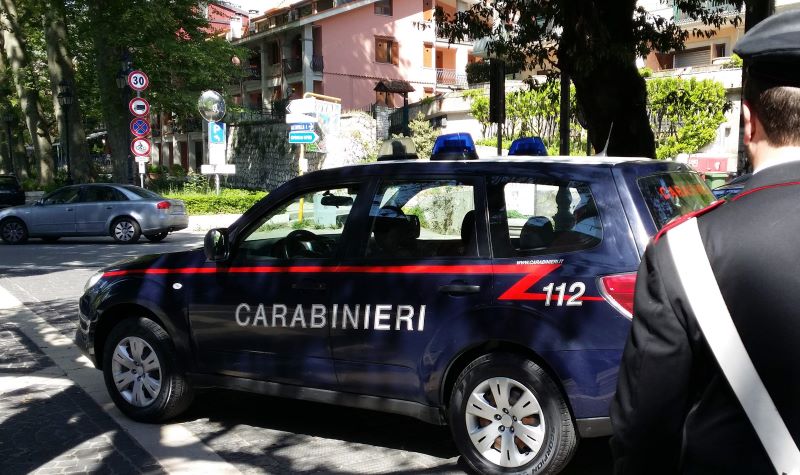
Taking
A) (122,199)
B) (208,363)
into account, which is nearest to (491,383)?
(208,363)

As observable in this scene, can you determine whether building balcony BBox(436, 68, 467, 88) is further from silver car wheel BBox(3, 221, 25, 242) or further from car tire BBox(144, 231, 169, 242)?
silver car wheel BBox(3, 221, 25, 242)

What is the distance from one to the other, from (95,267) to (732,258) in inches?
542

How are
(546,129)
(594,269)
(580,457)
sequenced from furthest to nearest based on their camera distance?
(546,129) → (580,457) → (594,269)

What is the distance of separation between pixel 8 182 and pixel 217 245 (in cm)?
2892

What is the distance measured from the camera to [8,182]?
30.1 m

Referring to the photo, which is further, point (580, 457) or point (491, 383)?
point (580, 457)

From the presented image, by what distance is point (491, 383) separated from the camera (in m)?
4.10

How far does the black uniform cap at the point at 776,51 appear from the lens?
1.39 m

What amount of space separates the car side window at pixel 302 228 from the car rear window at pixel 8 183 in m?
28.8

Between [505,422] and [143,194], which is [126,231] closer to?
[143,194]

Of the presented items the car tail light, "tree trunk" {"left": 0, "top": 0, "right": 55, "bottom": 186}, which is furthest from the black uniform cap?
"tree trunk" {"left": 0, "top": 0, "right": 55, "bottom": 186}

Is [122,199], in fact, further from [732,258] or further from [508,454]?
[732,258]

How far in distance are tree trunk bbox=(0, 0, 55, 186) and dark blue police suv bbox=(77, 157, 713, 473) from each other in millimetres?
30690

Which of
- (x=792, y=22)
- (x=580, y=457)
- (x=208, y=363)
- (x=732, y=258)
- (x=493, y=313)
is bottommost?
(x=580, y=457)
